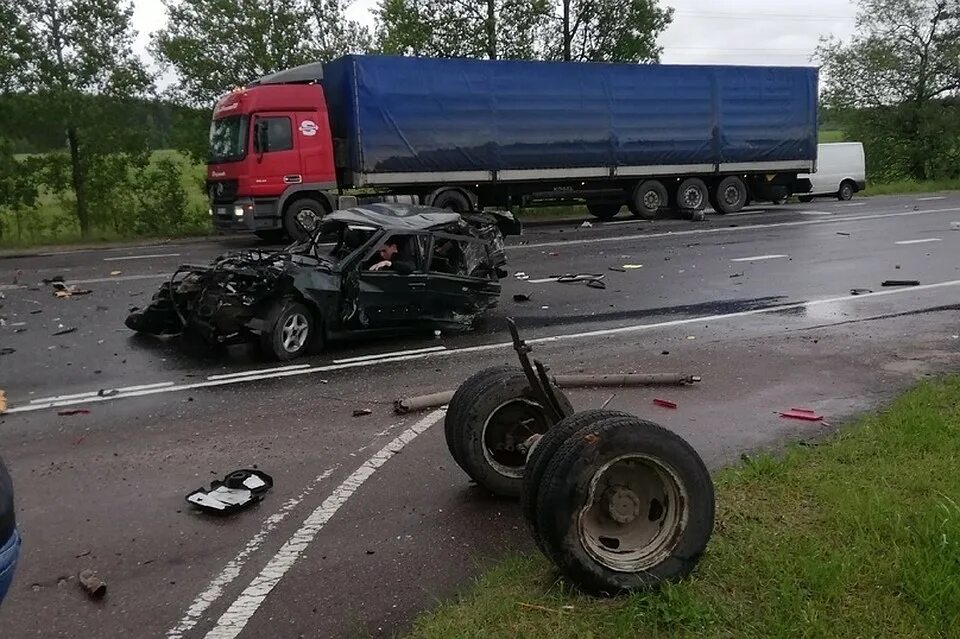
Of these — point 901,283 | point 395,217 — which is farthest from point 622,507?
point 901,283

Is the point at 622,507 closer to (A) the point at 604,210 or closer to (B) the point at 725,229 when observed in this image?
(B) the point at 725,229

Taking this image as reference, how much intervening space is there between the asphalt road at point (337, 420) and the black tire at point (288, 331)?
0.19 meters

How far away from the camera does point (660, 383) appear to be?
705cm

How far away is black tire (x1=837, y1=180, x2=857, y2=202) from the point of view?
2955 cm

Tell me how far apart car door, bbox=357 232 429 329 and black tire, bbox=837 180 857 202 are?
81.8 feet

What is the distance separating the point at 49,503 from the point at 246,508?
120cm

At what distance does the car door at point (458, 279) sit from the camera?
29.6ft

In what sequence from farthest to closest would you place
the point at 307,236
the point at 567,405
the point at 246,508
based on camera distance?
the point at 307,236
the point at 246,508
the point at 567,405

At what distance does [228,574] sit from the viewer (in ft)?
13.0

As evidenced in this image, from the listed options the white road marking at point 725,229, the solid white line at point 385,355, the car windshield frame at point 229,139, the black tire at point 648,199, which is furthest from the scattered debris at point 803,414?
the black tire at point 648,199

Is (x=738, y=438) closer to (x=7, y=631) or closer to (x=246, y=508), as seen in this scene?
(x=246, y=508)

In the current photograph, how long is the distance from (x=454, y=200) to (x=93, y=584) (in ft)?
53.3

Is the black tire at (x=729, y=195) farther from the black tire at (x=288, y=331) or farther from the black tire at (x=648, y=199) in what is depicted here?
the black tire at (x=288, y=331)

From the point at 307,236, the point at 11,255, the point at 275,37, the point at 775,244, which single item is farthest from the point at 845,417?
the point at 275,37
